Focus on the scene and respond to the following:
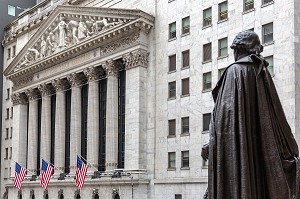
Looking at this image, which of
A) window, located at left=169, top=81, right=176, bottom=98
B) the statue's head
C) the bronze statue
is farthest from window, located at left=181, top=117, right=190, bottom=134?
the bronze statue

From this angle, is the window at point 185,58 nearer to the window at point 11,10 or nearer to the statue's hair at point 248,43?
the statue's hair at point 248,43

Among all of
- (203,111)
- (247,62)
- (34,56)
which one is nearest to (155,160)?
(203,111)

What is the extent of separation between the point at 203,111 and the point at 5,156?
4030 centimetres

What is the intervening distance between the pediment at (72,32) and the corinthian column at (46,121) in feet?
8.56

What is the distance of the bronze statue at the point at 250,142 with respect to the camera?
6293mm

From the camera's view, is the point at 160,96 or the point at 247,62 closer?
the point at 247,62

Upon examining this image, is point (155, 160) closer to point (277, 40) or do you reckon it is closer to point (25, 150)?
point (277, 40)

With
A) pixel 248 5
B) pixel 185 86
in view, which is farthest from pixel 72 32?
pixel 248 5

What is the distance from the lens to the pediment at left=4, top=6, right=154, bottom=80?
47.9m

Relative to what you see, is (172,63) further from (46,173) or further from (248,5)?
(46,173)

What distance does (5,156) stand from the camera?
73.1 m

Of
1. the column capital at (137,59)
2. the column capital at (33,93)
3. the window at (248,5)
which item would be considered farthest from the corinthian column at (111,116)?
the column capital at (33,93)

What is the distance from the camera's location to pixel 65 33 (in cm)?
5728

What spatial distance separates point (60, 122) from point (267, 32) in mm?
28305
